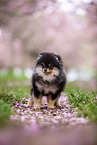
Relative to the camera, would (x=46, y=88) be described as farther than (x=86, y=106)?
Yes

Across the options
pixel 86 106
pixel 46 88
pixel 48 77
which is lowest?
pixel 86 106

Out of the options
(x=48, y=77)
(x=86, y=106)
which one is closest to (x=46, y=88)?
(x=48, y=77)

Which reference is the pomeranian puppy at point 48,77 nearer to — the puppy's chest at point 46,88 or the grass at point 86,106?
the puppy's chest at point 46,88

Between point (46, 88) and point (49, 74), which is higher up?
point (49, 74)

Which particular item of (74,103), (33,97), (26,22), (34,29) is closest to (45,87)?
(33,97)

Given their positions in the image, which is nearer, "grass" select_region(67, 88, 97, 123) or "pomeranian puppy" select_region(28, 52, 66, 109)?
"grass" select_region(67, 88, 97, 123)

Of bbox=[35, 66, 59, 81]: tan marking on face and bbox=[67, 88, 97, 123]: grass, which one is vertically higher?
bbox=[35, 66, 59, 81]: tan marking on face

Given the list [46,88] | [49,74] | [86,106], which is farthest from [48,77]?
[86,106]

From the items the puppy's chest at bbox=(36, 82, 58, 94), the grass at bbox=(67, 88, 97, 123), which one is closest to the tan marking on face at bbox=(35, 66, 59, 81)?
the puppy's chest at bbox=(36, 82, 58, 94)

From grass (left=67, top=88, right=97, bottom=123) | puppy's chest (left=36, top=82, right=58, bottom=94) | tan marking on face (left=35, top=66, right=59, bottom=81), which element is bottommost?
grass (left=67, top=88, right=97, bottom=123)

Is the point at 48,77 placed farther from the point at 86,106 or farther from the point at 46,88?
the point at 86,106

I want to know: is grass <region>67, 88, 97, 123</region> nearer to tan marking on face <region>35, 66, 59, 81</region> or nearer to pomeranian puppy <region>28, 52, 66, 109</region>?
pomeranian puppy <region>28, 52, 66, 109</region>

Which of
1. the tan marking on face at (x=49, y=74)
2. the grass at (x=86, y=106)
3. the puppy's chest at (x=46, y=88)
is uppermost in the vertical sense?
the tan marking on face at (x=49, y=74)

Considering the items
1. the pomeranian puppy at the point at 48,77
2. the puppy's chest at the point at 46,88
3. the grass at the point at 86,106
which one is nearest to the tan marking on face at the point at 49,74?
the pomeranian puppy at the point at 48,77
